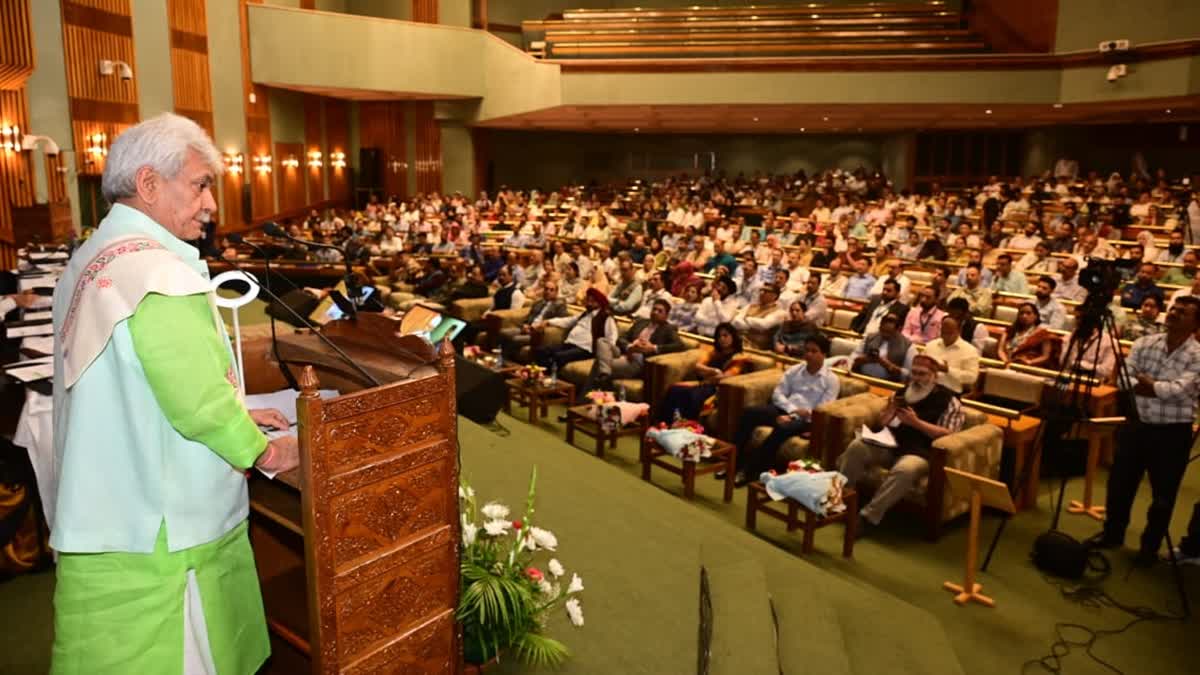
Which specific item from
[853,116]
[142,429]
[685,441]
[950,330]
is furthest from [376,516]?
[853,116]

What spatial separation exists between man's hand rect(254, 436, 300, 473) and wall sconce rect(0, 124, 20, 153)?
34.4 feet

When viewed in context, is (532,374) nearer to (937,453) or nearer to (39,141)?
(937,453)

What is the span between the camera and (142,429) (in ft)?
4.64

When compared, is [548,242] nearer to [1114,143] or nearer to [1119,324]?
[1119,324]

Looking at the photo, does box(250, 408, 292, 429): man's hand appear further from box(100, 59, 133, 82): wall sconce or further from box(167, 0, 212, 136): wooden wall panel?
box(167, 0, 212, 136): wooden wall panel

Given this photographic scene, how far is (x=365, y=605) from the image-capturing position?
1.66 metres

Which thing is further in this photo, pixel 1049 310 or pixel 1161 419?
pixel 1049 310

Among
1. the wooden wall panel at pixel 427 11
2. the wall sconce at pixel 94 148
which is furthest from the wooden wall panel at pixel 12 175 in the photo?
the wooden wall panel at pixel 427 11

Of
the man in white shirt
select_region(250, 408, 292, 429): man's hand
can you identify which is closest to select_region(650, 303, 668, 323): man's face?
the man in white shirt

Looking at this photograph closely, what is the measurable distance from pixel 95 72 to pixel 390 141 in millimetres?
8188

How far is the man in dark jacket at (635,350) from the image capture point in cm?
671

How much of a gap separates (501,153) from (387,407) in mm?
22014

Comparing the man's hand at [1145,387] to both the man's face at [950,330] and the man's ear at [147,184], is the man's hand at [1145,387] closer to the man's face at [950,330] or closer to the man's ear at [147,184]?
the man's face at [950,330]

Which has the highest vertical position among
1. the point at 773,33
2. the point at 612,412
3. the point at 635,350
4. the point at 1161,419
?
the point at 773,33
